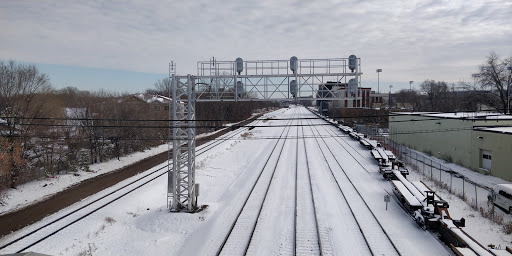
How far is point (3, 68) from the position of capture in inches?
864

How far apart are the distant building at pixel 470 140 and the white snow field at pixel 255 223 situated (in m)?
5.58

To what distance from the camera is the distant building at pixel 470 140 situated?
20984 mm

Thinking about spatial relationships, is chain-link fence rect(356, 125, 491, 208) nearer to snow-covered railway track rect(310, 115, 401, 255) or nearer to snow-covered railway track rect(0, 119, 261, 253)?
snow-covered railway track rect(310, 115, 401, 255)

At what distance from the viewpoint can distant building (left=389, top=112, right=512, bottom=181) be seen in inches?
826

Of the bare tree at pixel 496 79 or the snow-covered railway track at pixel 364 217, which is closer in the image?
the snow-covered railway track at pixel 364 217

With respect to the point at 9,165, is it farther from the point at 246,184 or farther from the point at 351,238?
the point at 351,238

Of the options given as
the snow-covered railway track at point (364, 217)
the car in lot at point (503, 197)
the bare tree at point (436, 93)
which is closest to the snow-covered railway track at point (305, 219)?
the snow-covered railway track at point (364, 217)

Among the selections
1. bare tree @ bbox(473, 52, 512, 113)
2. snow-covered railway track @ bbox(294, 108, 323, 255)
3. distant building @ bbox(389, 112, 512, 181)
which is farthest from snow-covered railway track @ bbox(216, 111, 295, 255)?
bare tree @ bbox(473, 52, 512, 113)

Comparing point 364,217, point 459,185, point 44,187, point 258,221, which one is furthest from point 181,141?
point 459,185

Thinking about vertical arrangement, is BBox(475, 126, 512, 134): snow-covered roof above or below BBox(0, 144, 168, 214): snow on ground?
above

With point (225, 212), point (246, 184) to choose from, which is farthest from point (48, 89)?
point (225, 212)

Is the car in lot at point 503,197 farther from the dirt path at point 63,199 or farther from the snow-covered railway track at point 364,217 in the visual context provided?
the dirt path at point 63,199

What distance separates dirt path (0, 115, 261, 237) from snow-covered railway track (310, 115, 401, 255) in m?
13.5

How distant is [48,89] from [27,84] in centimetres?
304
